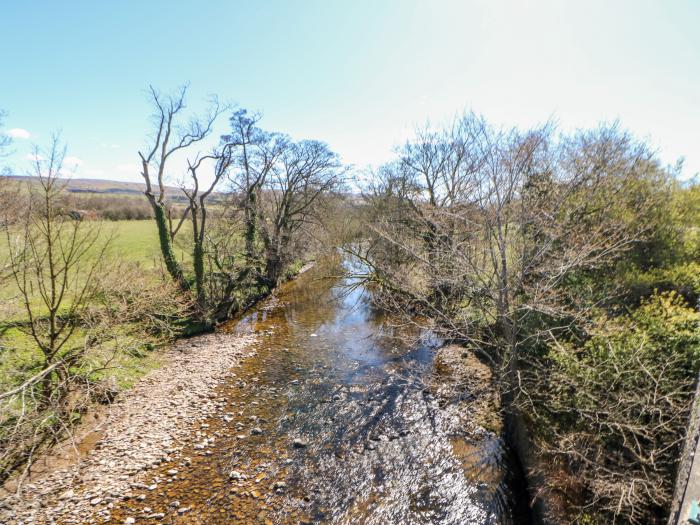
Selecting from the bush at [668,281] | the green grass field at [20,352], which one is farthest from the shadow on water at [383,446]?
the bush at [668,281]

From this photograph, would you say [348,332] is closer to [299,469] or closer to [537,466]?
[299,469]

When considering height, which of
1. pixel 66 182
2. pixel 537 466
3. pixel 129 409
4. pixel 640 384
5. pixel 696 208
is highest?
pixel 696 208

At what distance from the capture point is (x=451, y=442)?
26.2 feet

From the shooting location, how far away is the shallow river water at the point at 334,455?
6.23 metres

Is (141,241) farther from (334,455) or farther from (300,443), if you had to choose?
(334,455)

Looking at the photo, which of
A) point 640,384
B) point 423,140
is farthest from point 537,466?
point 423,140

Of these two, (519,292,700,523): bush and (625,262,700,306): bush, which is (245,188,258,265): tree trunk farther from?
(625,262,700,306): bush

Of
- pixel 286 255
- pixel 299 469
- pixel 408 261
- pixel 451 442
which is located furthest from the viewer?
pixel 286 255

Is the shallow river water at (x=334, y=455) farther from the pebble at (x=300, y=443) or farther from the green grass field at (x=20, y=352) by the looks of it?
the green grass field at (x=20, y=352)

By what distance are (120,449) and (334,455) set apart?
200 inches

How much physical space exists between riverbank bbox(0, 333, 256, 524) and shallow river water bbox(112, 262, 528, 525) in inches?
17.8

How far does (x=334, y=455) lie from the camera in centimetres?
766

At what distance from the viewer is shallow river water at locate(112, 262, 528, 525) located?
6.23m

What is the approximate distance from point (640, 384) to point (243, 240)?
18.4 m
